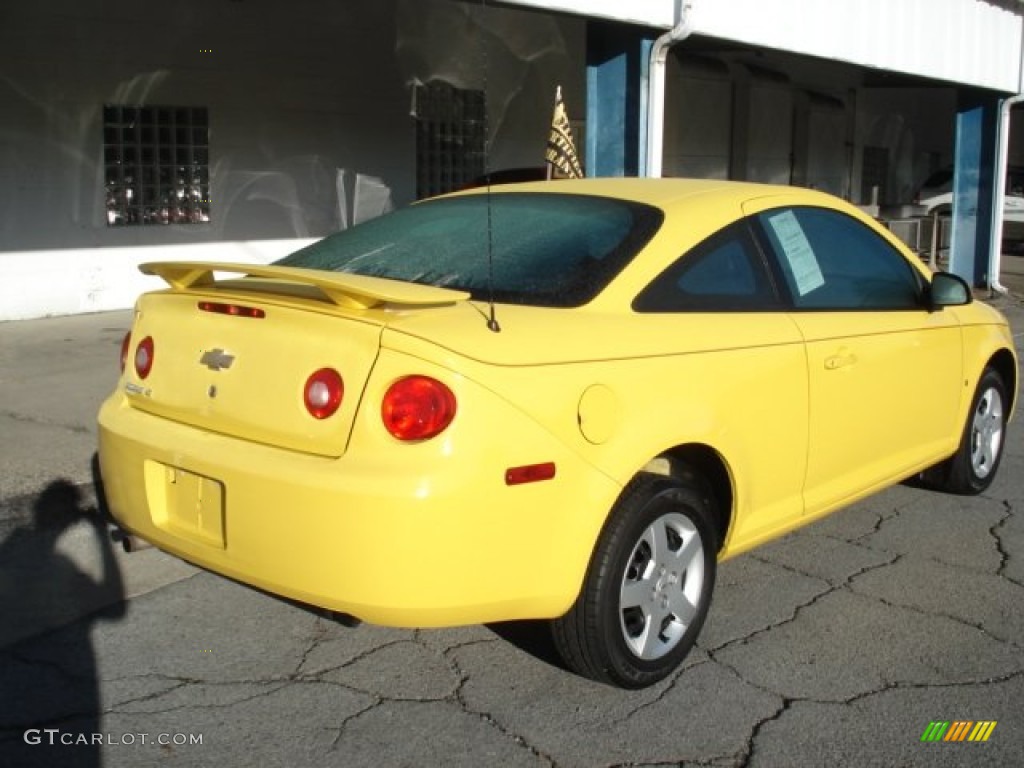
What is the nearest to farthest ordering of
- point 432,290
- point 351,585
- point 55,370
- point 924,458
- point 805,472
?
point 351,585 → point 432,290 → point 805,472 → point 924,458 → point 55,370

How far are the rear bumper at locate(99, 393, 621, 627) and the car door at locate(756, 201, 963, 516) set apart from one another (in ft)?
4.32

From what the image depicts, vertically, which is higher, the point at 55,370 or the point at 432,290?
the point at 432,290

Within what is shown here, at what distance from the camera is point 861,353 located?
4379 mm

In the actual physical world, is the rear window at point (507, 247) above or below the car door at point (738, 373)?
above

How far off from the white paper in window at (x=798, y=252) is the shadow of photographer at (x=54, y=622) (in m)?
2.82

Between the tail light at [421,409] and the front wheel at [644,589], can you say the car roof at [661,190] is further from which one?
the tail light at [421,409]

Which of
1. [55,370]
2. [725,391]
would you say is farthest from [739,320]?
[55,370]

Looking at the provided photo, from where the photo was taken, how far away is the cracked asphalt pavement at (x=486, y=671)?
3232 millimetres

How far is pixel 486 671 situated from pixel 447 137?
10.4m

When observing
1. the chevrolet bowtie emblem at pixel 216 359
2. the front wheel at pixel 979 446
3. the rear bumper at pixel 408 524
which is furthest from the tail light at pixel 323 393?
the front wheel at pixel 979 446

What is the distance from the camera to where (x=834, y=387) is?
13.9 ft

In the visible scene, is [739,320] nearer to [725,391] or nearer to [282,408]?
[725,391]

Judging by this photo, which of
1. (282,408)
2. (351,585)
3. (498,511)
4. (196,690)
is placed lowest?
(196,690)

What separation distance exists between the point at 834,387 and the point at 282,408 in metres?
2.10
